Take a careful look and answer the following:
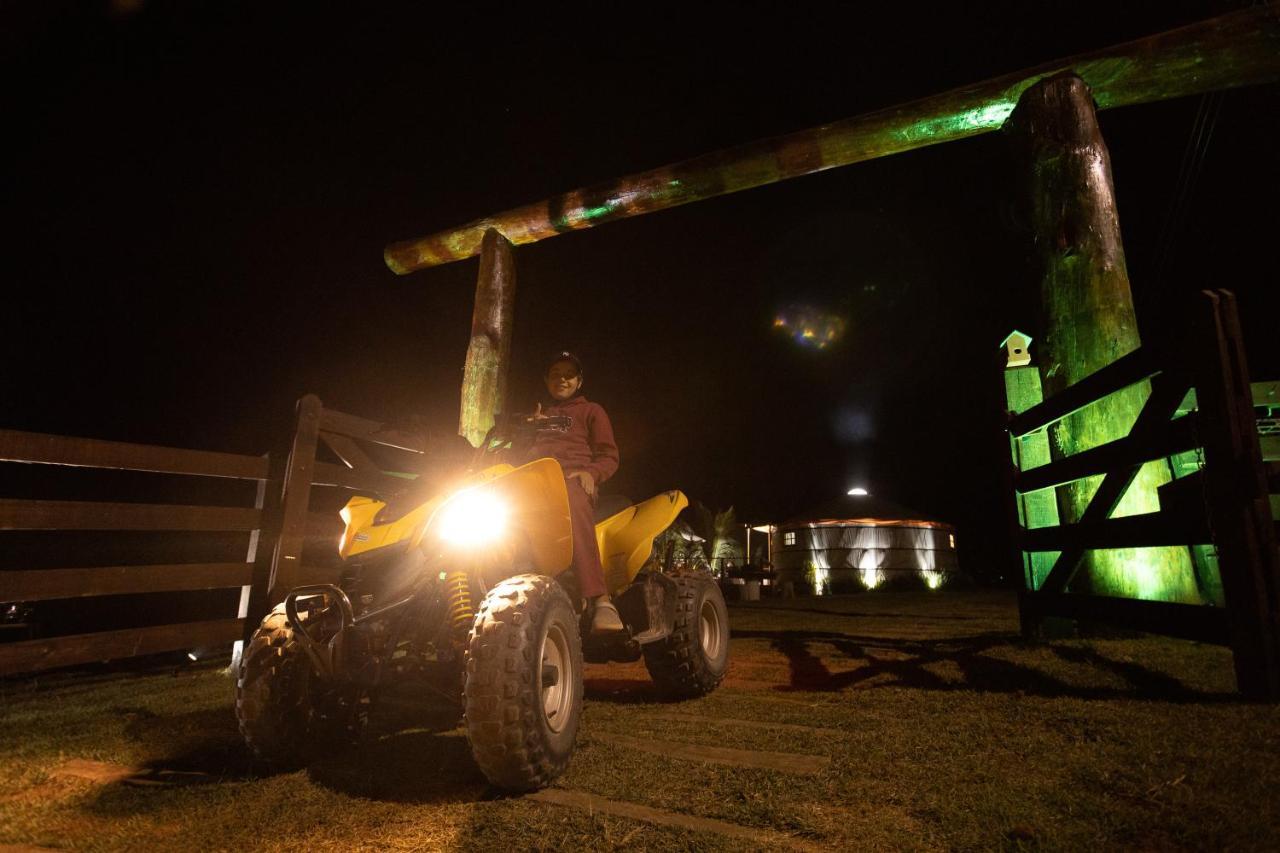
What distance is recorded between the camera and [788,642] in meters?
5.43

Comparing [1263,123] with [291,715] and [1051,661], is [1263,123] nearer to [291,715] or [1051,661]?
[1051,661]

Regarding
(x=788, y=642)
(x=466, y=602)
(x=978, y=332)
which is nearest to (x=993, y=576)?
(x=978, y=332)

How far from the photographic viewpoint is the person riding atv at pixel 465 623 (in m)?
1.92

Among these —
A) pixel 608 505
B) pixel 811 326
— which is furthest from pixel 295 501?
pixel 811 326

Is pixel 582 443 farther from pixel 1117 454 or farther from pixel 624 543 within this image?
pixel 1117 454

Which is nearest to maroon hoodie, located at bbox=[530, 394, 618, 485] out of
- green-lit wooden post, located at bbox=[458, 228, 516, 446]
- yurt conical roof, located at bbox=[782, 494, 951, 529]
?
green-lit wooden post, located at bbox=[458, 228, 516, 446]

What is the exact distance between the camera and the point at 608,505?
3.16m

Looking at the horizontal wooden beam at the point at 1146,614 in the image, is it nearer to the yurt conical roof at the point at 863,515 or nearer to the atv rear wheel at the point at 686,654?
the atv rear wheel at the point at 686,654

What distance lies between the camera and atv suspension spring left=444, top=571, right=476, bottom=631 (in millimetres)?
2244

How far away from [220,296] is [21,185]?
9.08 ft

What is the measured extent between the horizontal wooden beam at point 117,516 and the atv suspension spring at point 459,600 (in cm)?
249

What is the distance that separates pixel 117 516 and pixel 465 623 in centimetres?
290

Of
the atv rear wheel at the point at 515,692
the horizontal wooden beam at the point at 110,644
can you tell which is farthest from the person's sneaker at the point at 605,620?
the horizontal wooden beam at the point at 110,644

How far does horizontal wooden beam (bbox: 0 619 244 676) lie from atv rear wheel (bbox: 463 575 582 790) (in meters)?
2.65
